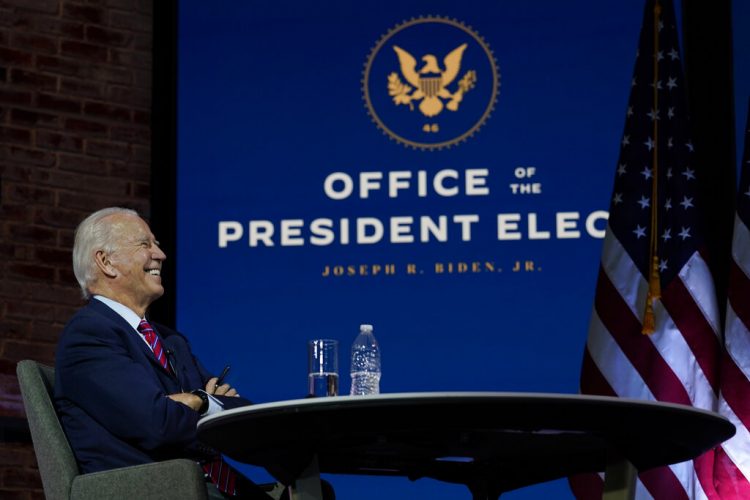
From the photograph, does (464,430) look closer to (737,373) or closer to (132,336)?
(132,336)

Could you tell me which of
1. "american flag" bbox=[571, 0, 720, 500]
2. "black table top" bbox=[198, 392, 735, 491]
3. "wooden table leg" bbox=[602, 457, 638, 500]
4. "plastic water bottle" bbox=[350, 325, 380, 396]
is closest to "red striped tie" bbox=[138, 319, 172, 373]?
"plastic water bottle" bbox=[350, 325, 380, 396]

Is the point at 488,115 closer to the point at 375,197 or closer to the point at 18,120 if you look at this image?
the point at 375,197

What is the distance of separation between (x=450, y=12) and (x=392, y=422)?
132 inches

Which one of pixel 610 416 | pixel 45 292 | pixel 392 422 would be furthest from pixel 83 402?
pixel 45 292

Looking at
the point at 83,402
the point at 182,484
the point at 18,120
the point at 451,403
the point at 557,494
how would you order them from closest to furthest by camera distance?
the point at 451,403 → the point at 182,484 → the point at 83,402 → the point at 557,494 → the point at 18,120

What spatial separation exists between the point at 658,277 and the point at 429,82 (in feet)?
4.41

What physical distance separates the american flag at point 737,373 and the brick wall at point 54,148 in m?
2.33

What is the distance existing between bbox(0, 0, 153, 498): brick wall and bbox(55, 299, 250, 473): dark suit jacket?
6.70ft

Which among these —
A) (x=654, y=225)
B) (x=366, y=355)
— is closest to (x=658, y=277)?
(x=654, y=225)

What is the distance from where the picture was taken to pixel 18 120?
16.3ft

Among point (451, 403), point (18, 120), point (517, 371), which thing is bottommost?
point (517, 371)

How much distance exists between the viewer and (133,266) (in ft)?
10.8

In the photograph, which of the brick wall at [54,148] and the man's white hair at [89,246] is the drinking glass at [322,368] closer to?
the man's white hair at [89,246]

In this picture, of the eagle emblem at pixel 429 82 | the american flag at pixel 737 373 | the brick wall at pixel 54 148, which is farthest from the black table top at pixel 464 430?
the eagle emblem at pixel 429 82
